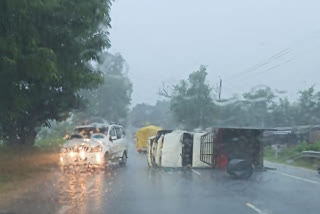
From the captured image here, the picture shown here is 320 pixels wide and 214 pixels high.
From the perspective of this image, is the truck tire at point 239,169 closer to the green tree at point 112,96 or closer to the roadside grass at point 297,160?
the roadside grass at point 297,160

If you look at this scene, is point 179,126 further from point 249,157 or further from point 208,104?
point 249,157

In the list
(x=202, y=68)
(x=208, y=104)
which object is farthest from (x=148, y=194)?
(x=202, y=68)

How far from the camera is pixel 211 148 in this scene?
18.9m

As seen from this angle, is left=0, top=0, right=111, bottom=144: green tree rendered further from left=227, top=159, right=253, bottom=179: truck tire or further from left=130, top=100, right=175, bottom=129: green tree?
left=130, top=100, right=175, bottom=129: green tree

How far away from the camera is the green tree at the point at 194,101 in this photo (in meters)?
31.8

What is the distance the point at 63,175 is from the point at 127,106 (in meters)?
24.7

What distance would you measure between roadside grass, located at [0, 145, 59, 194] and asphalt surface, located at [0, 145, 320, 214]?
92 cm

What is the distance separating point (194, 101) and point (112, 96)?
28.8 ft

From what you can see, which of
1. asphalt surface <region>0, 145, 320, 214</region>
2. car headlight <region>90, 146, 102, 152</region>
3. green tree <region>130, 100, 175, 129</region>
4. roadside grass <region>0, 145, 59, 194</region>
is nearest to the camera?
asphalt surface <region>0, 145, 320, 214</region>

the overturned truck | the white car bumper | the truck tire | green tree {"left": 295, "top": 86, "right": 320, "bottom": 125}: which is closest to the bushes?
green tree {"left": 295, "top": 86, "right": 320, "bottom": 125}

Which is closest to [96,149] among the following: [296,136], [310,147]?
[310,147]

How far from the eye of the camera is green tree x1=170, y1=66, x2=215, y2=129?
104 feet

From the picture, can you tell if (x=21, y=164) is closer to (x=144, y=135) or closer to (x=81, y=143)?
(x=81, y=143)

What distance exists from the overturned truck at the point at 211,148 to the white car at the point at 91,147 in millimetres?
2023
